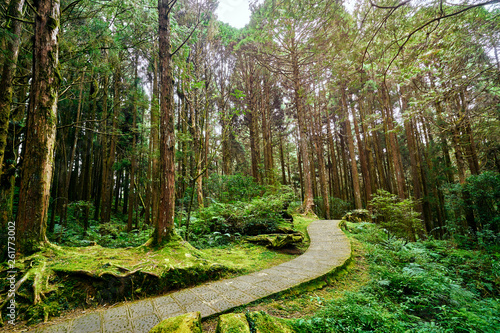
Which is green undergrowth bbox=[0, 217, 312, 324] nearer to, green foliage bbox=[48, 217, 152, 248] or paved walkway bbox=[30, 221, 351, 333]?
paved walkway bbox=[30, 221, 351, 333]

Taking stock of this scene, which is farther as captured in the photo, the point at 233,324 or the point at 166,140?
the point at 166,140

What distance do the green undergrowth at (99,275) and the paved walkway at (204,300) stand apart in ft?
0.76

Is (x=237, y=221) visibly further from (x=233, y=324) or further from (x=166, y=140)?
(x=233, y=324)

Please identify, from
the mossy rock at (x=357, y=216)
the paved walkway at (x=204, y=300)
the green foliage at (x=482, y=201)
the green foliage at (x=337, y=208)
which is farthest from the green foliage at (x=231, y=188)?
the green foliage at (x=337, y=208)

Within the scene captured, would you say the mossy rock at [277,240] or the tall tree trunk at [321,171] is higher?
the tall tree trunk at [321,171]

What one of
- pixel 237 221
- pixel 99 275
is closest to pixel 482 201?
pixel 237 221

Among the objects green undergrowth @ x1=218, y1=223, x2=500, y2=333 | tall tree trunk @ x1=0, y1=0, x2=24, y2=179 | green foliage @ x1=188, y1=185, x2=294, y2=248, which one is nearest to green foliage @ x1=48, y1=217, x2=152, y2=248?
green foliage @ x1=188, y1=185, x2=294, y2=248

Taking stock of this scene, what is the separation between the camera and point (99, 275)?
2.81 m

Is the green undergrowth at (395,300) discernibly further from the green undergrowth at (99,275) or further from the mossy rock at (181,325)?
the green undergrowth at (99,275)

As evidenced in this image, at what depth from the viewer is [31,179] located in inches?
125

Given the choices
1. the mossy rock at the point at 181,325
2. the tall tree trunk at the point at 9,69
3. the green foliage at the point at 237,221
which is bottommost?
the mossy rock at the point at 181,325

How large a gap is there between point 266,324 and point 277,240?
3995 millimetres

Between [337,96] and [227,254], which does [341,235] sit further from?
[337,96]

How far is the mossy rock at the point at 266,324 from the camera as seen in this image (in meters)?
1.68
